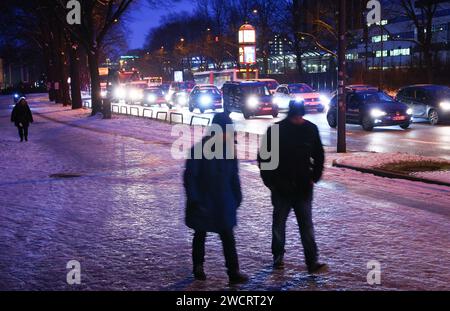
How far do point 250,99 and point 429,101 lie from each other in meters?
9.93

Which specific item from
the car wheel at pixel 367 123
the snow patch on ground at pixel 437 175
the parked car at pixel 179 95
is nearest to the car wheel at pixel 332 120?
the car wheel at pixel 367 123

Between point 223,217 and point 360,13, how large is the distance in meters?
12.0

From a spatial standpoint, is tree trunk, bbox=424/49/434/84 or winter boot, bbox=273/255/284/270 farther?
tree trunk, bbox=424/49/434/84

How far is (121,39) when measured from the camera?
228ft

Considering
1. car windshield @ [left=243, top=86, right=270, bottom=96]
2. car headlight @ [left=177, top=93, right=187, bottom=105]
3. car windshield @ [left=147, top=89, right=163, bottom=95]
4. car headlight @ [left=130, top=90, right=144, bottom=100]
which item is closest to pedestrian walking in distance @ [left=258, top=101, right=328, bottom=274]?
car windshield @ [left=243, top=86, right=270, bottom=96]

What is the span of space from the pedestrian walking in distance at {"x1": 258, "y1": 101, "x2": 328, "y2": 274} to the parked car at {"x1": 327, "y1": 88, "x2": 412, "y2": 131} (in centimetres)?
1769

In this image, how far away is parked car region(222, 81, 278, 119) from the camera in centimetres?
3194

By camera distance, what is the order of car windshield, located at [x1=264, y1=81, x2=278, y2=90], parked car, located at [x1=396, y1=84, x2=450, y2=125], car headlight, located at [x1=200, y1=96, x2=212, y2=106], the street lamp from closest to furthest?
parked car, located at [x1=396, y1=84, x2=450, y2=125], car headlight, located at [x1=200, y1=96, x2=212, y2=106], car windshield, located at [x1=264, y1=81, x2=278, y2=90], the street lamp

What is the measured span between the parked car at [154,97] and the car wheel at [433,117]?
30615mm

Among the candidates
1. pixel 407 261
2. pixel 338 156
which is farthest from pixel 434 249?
pixel 338 156

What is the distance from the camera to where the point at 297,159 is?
20.1 feet

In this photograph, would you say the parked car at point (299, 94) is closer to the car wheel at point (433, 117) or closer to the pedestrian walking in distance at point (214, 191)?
the car wheel at point (433, 117)

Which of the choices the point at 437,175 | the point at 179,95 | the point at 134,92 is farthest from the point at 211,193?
the point at 134,92

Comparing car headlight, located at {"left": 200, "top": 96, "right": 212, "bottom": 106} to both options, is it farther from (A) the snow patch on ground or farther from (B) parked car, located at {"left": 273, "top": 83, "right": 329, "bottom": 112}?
(A) the snow patch on ground
